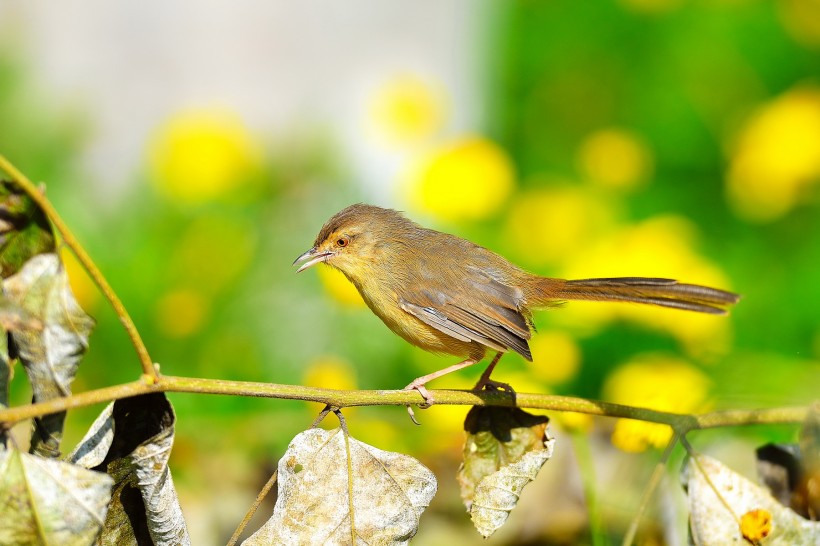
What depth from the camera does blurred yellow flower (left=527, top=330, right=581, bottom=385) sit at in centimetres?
432

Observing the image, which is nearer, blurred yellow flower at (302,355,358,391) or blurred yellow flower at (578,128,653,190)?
blurred yellow flower at (302,355,358,391)

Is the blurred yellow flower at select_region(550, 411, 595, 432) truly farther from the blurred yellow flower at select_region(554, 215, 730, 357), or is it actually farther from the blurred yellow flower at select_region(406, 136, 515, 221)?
the blurred yellow flower at select_region(406, 136, 515, 221)

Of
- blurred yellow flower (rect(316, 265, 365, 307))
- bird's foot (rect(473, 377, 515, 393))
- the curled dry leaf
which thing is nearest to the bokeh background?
blurred yellow flower (rect(316, 265, 365, 307))

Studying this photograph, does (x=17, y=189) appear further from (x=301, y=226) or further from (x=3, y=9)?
(x=3, y=9)

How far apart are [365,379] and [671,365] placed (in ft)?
4.49

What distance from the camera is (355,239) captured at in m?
3.84

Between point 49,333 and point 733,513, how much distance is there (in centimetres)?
178

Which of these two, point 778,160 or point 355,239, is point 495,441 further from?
point 778,160

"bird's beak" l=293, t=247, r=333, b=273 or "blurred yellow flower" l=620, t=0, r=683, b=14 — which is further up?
"blurred yellow flower" l=620, t=0, r=683, b=14

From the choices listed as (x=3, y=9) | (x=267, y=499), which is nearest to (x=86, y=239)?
(x=267, y=499)

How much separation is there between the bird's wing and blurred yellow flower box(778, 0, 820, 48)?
317 cm

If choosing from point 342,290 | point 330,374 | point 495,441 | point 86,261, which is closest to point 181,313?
point 342,290

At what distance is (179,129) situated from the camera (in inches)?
225

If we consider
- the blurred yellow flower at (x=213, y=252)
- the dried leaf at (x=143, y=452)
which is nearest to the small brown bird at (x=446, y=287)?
the dried leaf at (x=143, y=452)
